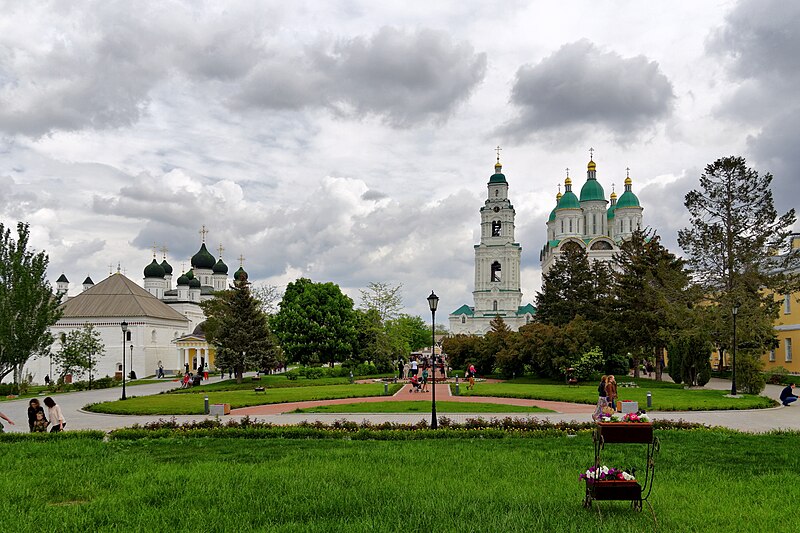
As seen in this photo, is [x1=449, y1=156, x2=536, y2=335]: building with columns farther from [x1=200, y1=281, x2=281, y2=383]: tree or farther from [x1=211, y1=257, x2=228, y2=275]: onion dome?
[x1=200, y1=281, x2=281, y2=383]: tree

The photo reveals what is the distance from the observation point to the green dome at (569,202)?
9275cm

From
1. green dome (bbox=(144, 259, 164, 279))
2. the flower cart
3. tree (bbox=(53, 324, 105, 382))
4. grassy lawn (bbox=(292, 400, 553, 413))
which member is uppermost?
green dome (bbox=(144, 259, 164, 279))

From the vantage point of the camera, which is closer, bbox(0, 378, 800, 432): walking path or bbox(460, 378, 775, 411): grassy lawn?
bbox(0, 378, 800, 432): walking path

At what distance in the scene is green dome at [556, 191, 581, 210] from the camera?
9275cm

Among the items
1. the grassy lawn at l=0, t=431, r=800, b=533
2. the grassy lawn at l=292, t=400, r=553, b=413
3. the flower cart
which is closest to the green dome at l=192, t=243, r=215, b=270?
the grassy lawn at l=292, t=400, r=553, b=413

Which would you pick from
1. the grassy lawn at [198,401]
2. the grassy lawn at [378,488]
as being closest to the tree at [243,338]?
the grassy lawn at [198,401]

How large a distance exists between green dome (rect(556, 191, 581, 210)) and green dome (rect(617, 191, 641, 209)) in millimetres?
6426

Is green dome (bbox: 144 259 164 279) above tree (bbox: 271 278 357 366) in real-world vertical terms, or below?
above

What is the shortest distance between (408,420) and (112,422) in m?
9.37

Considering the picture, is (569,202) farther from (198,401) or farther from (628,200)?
(198,401)

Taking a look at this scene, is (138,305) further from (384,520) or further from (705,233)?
(384,520)

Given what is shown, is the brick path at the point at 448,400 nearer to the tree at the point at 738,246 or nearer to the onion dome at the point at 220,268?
the tree at the point at 738,246

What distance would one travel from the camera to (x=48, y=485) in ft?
29.1

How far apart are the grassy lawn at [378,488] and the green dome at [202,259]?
80.7 m
